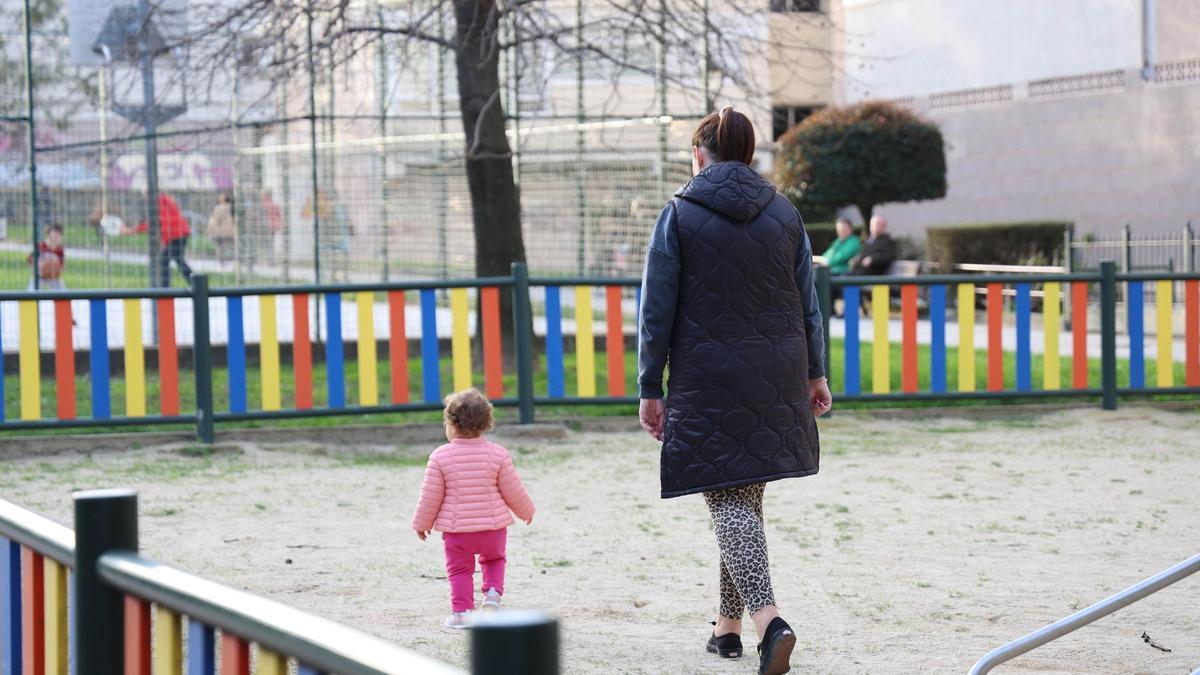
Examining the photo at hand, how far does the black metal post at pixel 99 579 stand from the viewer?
2.75 m

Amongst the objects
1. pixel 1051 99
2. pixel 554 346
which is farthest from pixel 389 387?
pixel 1051 99

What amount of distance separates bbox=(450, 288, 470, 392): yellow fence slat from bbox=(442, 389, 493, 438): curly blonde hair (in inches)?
232

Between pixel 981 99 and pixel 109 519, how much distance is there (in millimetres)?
30440

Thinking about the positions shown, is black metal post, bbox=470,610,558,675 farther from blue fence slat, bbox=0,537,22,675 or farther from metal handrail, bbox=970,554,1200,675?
metal handrail, bbox=970,554,1200,675

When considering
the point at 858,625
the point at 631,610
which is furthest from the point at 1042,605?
the point at 631,610

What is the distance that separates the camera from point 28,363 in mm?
11336

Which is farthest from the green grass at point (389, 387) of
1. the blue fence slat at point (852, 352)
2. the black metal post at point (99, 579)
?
the black metal post at point (99, 579)

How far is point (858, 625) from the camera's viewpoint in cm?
629

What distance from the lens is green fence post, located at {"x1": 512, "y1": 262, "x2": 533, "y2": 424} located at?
12.0m

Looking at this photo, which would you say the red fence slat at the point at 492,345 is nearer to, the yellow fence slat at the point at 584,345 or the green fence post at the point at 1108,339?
the yellow fence slat at the point at 584,345

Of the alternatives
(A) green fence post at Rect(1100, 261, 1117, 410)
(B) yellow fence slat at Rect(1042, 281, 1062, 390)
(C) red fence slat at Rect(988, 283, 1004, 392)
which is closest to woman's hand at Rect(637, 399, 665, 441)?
(C) red fence slat at Rect(988, 283, 1004, 392)

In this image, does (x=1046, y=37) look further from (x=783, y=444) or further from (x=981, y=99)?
(x=783, y=444)

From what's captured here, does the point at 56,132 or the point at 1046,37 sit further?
the point at 1046,37

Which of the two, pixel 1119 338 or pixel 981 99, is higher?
pixel 981 99
